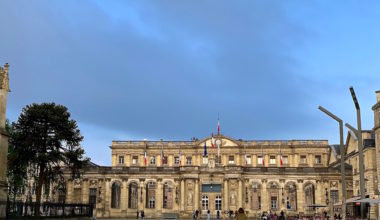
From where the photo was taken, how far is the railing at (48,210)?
32.2 meters

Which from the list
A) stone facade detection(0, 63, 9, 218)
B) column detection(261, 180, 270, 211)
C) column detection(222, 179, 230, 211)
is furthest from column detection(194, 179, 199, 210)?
stone facade detection(0, 63, 9, 218)

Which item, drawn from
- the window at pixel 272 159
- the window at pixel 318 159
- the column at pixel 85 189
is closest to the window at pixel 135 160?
the column at pixel 85 189

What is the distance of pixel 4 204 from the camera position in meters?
29.4

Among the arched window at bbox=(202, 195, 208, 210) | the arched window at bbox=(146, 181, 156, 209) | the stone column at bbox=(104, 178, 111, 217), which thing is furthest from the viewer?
the arched window at bbox=(146, 181, 156, 209)

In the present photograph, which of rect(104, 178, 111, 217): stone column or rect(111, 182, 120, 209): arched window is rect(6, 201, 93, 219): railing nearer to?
rect(104, 178, 111, 217): stone column

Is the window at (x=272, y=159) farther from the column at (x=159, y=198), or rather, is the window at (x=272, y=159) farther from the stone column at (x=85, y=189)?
the stone column at (x=85, y=189)

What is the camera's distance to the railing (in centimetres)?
3225

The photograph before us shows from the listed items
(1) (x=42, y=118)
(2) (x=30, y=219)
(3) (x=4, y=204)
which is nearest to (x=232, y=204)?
(1) (x=42, y=118)

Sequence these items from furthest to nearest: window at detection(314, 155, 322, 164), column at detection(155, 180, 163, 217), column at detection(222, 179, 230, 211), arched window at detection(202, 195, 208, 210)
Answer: window at detection(314, 155, 322, 164)
column at detection(155, 180, 163, 217)
arched window at detection(202, 195, 208, 210)
column at detection(222, 179, 230, 211)

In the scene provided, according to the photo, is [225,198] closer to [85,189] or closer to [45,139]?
[85,189]

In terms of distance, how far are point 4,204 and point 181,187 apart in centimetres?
3767

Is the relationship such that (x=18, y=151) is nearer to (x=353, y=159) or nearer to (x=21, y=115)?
(x=21, y=115)

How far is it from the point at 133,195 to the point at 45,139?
30.3 meters

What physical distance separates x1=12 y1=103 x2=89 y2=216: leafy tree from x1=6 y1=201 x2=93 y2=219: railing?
3663 millimetres
